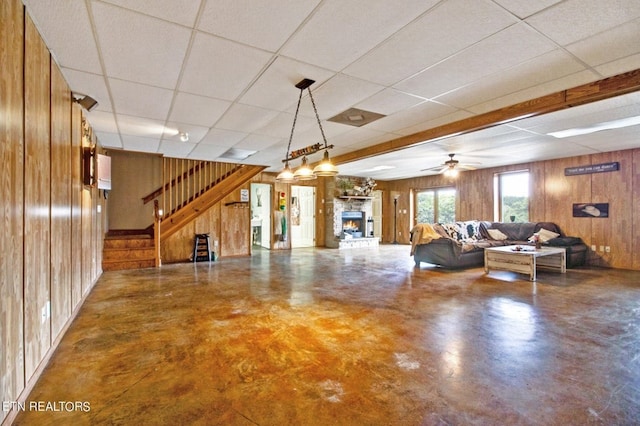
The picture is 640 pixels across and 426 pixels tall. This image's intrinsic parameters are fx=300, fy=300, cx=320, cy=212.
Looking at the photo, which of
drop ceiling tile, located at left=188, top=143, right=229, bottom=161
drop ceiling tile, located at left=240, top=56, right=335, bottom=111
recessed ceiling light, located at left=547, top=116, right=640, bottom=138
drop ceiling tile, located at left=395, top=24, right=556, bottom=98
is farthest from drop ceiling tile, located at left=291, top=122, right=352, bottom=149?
recessed ceiling light, located at left=547, top=116, right=640, bottom=138

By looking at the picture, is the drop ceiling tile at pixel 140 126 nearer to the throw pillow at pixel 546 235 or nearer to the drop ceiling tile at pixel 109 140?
the drop ceiling tile at pixel 109 140

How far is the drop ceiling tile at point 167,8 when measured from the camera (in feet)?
6.49

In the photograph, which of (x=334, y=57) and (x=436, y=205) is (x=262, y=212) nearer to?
(x=436, y=205)

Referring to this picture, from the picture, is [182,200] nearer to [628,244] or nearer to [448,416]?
[448,416]

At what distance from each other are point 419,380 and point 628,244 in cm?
720

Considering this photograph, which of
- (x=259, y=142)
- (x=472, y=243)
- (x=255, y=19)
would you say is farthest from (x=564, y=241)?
(x=255, y=19)

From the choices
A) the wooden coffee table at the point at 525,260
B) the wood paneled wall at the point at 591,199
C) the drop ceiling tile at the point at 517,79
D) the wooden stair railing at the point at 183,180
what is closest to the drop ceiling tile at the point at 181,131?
the wooden stair railing at the point at 183,180

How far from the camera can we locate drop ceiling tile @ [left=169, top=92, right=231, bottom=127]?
3646 mm

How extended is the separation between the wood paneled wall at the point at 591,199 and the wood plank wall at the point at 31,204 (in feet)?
31.1

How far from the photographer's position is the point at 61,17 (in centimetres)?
213

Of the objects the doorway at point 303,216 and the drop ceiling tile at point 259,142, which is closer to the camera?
the drop ceiling tile at point 259,142

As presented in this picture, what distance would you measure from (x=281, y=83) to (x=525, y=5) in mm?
2135

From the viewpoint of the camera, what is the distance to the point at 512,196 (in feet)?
27.8

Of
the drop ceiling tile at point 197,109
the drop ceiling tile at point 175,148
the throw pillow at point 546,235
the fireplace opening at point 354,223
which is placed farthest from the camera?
the fireplace opening at point 354,223
